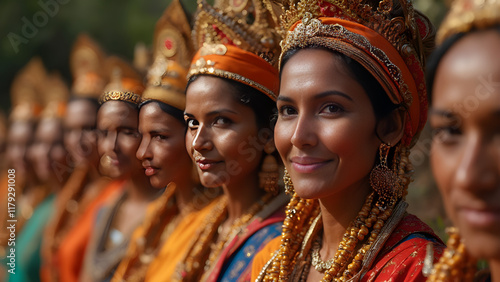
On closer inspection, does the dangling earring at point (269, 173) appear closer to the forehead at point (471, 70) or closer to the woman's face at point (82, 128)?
the woman's face at point (82, 128)

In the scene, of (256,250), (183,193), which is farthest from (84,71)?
(256,250)

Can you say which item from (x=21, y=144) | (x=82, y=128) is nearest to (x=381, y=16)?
(x=82, y=128)

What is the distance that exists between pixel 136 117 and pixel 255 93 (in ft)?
1.75

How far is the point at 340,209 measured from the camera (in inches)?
75.9

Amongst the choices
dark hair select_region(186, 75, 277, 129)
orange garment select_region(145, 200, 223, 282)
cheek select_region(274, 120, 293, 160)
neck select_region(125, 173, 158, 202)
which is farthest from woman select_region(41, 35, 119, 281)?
cheek select_region(274, 120, 293, 160)

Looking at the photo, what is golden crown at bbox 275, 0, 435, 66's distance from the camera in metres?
1.91

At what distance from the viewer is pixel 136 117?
2.22m

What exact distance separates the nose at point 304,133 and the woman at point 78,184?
1.77m

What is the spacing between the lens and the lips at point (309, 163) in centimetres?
177

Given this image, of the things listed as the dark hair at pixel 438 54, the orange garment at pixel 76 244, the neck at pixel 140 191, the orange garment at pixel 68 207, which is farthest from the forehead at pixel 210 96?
the orange garment at pixel 68 207

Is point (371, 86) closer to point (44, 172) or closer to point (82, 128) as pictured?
point (82, 128)

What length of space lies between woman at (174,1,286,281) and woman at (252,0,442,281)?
46 centimetres

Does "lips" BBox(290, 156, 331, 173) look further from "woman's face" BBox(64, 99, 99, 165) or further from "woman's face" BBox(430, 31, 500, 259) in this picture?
"woman's face" BBox(64, 99, 99, 165)

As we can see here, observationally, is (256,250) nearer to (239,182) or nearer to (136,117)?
(239,182)
